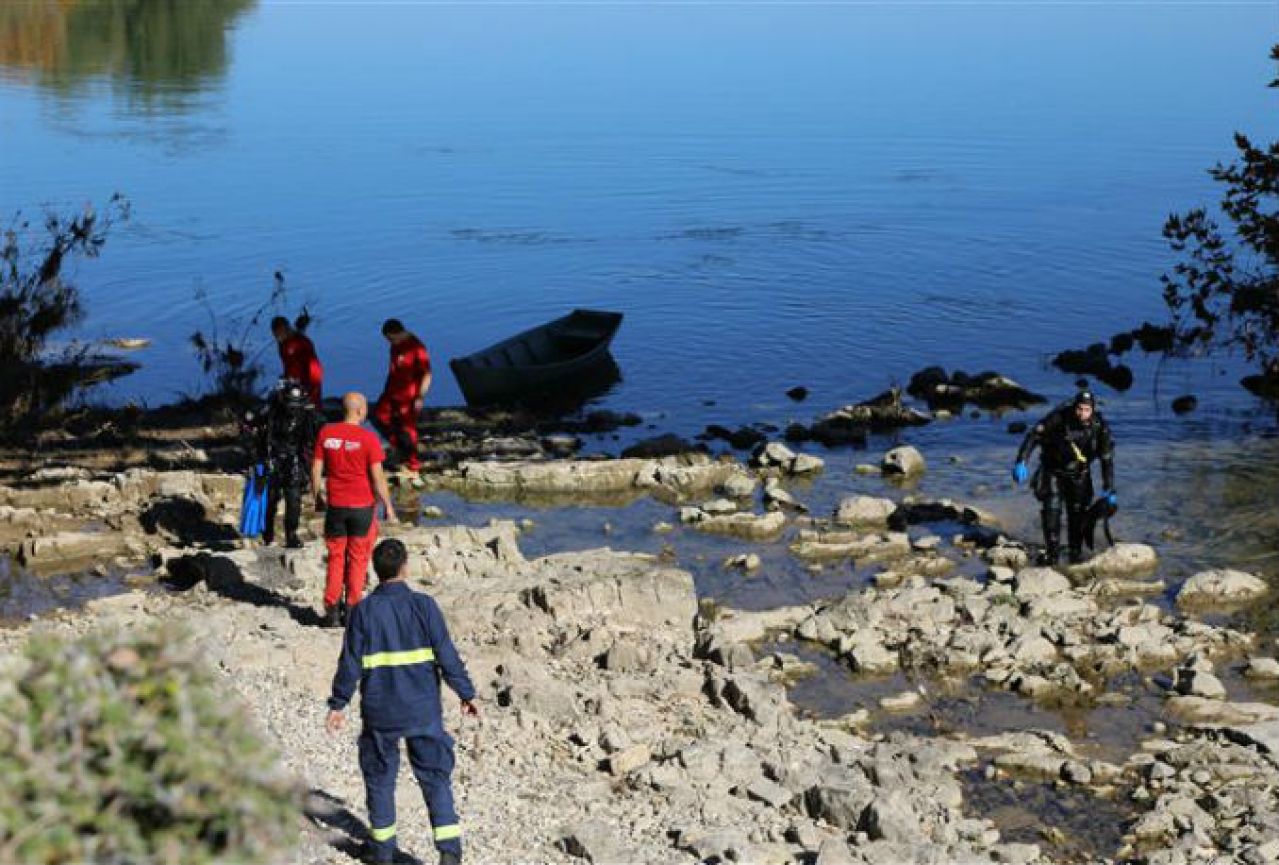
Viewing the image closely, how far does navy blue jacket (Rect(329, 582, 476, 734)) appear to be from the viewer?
838cm

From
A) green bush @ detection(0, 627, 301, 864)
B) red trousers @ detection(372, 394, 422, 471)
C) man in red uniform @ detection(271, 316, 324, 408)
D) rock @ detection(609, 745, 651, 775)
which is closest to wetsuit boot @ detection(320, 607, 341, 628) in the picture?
rock @ detection(609, 745, 651, 775)

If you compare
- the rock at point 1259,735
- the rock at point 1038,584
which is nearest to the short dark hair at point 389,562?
the rock at point 1259,735

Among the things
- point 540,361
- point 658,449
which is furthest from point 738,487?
point 540,361

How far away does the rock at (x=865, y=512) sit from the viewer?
1852cm

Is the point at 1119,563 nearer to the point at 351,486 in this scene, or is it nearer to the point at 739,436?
the point at 739,436

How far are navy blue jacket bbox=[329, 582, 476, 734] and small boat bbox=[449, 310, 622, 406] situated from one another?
16530 millimetres

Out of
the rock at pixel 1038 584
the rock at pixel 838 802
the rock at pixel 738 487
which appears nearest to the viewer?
the rock at pixel 838 802

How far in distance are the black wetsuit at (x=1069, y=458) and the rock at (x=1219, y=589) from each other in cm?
122

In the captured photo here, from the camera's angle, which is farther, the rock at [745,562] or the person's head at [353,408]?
the rock at [745,562]

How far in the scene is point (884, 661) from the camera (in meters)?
14.1

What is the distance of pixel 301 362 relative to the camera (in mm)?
16344

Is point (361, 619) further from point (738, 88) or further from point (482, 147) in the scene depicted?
point (738, 88)

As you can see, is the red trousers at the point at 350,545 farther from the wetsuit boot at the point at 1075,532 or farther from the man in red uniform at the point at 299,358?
the wetsuit boot at the point at 1075,532

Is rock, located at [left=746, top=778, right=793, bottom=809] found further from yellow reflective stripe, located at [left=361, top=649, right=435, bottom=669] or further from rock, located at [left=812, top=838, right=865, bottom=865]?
yellow reflective stripe, located at [left=361, top=649, right=435, bottom=669]
